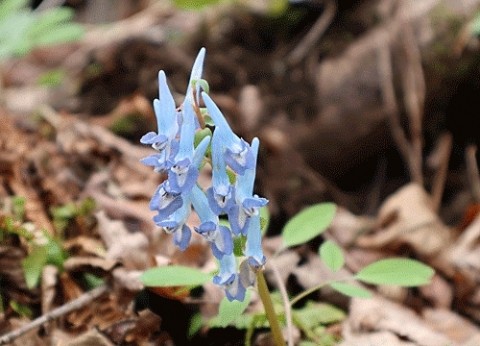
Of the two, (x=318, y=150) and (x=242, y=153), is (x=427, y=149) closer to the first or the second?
(x=318, y=150)

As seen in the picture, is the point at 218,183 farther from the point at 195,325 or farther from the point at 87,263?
the point at 87,263

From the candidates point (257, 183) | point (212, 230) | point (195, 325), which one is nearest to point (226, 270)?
point (212, 230)

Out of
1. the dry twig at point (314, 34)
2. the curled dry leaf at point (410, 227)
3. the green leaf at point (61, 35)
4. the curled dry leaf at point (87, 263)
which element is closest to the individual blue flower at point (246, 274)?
the curled dry leaf at point (87, 263)

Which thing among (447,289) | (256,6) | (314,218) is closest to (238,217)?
(314,218)

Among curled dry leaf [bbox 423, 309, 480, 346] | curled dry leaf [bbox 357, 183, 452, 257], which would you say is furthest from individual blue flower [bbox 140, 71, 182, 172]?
curled dry leaf [bbox 357, 183, 452, 257]

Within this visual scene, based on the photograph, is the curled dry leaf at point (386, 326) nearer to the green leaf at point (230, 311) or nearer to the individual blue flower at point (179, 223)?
the green leaf at point (230, 311)

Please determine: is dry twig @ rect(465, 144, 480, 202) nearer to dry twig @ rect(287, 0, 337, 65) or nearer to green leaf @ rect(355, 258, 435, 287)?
dry twig @ rect(287, 0, 337, 65)
